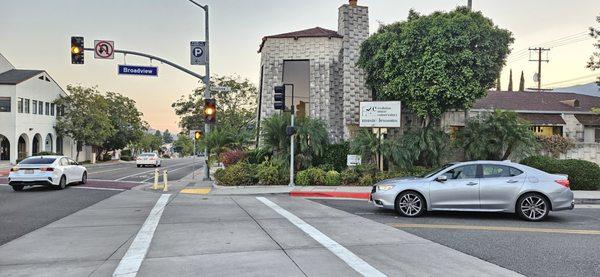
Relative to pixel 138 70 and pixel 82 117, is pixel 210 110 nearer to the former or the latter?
pixel 138 70

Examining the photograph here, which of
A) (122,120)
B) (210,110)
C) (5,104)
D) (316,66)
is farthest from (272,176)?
(122,120)

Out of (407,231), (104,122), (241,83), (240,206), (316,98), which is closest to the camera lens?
(407,231)

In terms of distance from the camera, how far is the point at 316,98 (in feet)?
82.7

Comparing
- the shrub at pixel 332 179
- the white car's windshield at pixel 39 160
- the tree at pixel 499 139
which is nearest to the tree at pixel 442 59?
the tree at pixel 499 139

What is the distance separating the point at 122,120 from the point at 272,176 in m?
45.1

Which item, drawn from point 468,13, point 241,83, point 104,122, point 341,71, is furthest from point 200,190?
point 104,122

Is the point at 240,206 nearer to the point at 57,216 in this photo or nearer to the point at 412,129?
the point at 57,216

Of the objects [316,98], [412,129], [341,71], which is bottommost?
[412,129]

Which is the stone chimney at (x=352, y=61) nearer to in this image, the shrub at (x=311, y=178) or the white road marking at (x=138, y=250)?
the shrub at (x=311, y=178)

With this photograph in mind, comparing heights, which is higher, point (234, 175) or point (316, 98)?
point (316, 98)

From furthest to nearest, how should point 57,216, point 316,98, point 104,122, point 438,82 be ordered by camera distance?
1. point 104,122
2. point 316,98
3. point 438,82
4. point 57,216

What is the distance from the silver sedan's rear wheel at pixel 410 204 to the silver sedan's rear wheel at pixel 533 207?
228 centimetres

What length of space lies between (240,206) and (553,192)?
27.0ft

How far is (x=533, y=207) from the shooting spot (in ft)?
35.6
